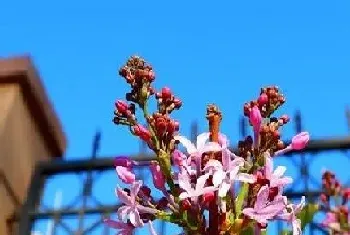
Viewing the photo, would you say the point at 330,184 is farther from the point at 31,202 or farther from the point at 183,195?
the point at 183,195

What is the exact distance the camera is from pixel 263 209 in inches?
41.4

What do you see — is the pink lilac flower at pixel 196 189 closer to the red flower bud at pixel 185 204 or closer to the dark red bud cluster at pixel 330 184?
the red flower bud at pixel 185 204

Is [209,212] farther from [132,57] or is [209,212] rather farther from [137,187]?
[132,57]

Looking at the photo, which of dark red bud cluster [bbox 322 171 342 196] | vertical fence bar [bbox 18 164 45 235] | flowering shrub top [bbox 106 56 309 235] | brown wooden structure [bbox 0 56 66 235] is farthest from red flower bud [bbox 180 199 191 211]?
vertical fence bar [bbox 18 164 45 235]

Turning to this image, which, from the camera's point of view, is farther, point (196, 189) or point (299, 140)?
point (299, 140)

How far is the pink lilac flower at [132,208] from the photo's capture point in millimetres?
1099

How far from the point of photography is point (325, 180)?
2604mm

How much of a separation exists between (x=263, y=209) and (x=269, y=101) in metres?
0.18

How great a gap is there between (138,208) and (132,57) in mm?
233

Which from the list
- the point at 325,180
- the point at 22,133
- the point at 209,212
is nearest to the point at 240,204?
the point at 209,212

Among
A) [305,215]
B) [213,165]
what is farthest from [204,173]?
[305,215]

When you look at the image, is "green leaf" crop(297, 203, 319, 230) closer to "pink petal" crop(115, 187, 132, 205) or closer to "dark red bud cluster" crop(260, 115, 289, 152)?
"dark red bud cluster" crop(260, 115, 289, 152)

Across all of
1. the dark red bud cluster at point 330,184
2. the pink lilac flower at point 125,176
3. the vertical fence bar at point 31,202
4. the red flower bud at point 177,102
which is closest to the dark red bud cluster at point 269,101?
the red flower bud at point 177,102

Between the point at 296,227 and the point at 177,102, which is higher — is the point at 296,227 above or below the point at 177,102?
below
